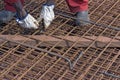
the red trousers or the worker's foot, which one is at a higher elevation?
the red trousers

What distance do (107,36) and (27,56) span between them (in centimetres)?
69

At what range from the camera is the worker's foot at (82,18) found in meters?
2.89

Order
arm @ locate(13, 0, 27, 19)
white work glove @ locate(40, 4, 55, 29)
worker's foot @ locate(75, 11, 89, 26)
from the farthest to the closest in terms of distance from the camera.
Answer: worker's foot @ locate(75, 11, 89, 26) < white work glove @ locate(40, 4, 55, 29) < arm @ locate(13, 0, 27, 19)

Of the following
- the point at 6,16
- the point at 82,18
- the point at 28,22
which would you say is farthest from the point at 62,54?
the point at 6,16

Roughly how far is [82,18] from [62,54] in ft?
1.53

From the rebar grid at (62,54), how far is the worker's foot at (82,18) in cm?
4

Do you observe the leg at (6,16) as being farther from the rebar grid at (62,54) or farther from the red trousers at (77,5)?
the red trousers at (77,5)

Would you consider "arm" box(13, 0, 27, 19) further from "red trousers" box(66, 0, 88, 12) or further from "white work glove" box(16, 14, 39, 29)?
"red trousers" box(66, 0, 88, 12)

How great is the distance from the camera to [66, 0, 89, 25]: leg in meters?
2.92

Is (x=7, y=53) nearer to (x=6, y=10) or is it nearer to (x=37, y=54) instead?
(x=37, y=54)

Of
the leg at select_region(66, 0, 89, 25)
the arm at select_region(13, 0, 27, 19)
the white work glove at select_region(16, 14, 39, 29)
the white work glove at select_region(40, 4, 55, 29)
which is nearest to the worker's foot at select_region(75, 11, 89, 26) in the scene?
the leg at select_region(66, 0, 89, 25)

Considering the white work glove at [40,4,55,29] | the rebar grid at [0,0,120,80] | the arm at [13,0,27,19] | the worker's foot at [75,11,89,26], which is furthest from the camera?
the worker's foot at [75,11,89,26]

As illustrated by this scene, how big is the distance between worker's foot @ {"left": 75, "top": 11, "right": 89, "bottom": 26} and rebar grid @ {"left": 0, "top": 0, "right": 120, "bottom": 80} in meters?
0.04

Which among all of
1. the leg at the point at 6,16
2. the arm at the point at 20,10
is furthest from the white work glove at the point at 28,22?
the leg at the point at 6,16
